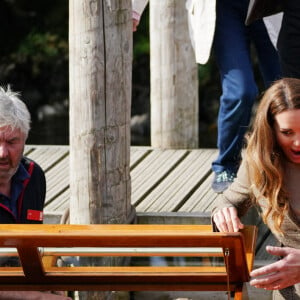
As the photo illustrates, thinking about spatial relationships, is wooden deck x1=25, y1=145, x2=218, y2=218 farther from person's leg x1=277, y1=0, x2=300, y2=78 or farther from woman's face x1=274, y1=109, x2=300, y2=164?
woman's face x1=274, y1=109, x2=300, y2=164

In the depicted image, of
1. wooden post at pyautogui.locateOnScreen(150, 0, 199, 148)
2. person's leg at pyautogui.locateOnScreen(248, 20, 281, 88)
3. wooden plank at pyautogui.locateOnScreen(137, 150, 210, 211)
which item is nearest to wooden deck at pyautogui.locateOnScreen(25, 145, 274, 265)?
wooden plank at pyautogui.locateOnScreen(137, 150, 210, 211)

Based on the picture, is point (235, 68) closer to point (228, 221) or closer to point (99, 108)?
point (99, 108)

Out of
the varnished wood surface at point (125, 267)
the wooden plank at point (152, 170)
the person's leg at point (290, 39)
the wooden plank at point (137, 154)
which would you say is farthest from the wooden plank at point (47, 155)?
the varnished wood surface at point (125, 267)

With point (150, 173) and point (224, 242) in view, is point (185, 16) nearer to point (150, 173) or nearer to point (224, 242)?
point (150, 173)

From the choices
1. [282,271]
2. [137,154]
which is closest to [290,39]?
[282,271]

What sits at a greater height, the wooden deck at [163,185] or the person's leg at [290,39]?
the person's leg at [290,39]

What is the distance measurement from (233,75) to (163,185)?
3.41 feet

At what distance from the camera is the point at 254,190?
379 cm

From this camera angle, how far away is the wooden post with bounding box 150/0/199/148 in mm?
7418

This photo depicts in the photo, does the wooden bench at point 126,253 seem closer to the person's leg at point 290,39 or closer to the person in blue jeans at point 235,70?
the person's leg at point 290,39

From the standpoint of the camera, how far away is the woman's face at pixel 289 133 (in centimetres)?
377

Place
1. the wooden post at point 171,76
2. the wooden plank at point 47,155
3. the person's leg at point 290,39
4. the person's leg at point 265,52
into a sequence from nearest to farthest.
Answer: the person's leg at point 290,39, the person's leg at point 265,52, the wooden plank at point 47,155, the wooden post at point 171,76

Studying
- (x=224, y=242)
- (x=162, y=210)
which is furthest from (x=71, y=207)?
(x=224, y=242)

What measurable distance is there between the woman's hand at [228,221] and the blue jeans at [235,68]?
205 cm
